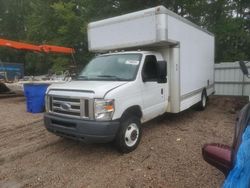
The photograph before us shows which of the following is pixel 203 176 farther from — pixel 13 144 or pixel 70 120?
pixel 13 144

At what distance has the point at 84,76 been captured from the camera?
5816 mm

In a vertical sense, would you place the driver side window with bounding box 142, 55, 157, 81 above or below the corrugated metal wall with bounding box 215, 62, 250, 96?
above

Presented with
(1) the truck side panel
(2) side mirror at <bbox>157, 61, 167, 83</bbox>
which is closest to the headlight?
(2) side mirror at <bbox>157, 61, 167, 83</bbox>

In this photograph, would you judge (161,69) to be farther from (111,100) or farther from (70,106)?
(70,106)

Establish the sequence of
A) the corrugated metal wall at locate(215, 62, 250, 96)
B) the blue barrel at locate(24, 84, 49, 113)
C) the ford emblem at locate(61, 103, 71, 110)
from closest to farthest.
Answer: the ford emblem at locate(61, 103, 71, 110)
the blue barrel at locate(24, 84, 49, 113)
the corrugated metal wall at locate(215, 62, 250, 96)

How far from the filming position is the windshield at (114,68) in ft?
17.3

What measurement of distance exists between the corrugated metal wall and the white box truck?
5.08 meters

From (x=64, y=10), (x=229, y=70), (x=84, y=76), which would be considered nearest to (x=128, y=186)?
(x=84, y=76)

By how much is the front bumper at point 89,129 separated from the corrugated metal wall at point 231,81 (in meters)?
9.65

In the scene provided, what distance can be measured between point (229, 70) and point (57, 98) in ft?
33.6

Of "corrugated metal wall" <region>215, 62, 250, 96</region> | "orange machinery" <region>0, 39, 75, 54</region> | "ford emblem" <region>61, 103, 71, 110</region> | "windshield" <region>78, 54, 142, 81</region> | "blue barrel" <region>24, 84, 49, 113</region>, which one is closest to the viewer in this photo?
"ford emblem" <region>61, 103, 71, 110</region>

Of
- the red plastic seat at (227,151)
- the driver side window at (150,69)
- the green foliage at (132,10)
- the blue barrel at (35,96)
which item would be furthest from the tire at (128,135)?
the green foliage at (132,10)

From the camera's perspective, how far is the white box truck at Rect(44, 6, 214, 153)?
446 centimetres

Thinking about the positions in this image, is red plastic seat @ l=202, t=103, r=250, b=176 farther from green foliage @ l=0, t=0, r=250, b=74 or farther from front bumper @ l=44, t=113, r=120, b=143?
green foliage @ l=0, t=0, r=250, b=74
